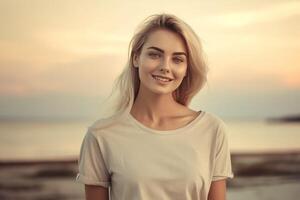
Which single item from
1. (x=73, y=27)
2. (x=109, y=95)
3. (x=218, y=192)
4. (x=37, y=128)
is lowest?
(x=218, y=192)

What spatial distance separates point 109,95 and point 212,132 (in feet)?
1.87

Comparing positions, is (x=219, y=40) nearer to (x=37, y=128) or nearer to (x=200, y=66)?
(x=200, y=66)

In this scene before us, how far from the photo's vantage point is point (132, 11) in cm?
167

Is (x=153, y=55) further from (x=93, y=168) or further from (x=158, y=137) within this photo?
(x=93, y=168)

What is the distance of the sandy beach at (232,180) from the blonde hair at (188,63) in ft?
1.54

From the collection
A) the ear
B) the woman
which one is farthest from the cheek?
the ear

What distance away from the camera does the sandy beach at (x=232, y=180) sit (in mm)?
1618

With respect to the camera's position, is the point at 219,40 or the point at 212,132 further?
the point at 219,40

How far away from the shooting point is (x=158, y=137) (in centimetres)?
116

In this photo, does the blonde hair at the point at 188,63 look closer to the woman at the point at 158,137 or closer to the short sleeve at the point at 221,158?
the woman at the point at 158,137

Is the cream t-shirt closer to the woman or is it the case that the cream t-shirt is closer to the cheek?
the woman

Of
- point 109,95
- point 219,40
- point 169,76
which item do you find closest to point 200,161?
point 169,76

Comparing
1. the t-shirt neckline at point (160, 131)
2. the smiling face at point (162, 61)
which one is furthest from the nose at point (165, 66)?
the t-shirt neckline at point (160, 131)

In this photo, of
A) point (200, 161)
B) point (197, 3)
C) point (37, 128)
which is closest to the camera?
point (200, 161)
